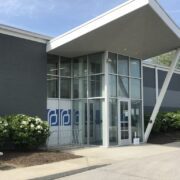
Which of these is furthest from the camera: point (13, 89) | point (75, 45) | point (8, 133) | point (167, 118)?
point (167, 118)

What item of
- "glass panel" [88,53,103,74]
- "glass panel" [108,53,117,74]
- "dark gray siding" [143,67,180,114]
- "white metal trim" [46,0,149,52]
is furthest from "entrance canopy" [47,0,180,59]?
"dark gray siding" [143,67,180,114]

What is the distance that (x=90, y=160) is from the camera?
1398 centimetres

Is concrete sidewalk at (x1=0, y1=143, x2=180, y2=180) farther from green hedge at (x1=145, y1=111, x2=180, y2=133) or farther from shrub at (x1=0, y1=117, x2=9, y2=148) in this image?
green hedge at (x1=145, y1=111, x2=180, y2=133)

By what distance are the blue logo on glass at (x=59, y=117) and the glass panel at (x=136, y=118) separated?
351 centimetres

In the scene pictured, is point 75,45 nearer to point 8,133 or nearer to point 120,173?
point 8,133

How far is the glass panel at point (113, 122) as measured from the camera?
19.4m

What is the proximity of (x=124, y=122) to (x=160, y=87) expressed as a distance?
867 cm

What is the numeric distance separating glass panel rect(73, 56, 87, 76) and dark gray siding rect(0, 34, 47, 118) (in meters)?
2.32

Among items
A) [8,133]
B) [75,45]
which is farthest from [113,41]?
[8,133]

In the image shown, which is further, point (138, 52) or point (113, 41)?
point (138, 52)

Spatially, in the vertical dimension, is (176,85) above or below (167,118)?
above

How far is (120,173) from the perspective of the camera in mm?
11531

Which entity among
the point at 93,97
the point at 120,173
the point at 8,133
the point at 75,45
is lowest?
the point at 120,173

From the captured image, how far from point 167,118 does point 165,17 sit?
9.24 m
